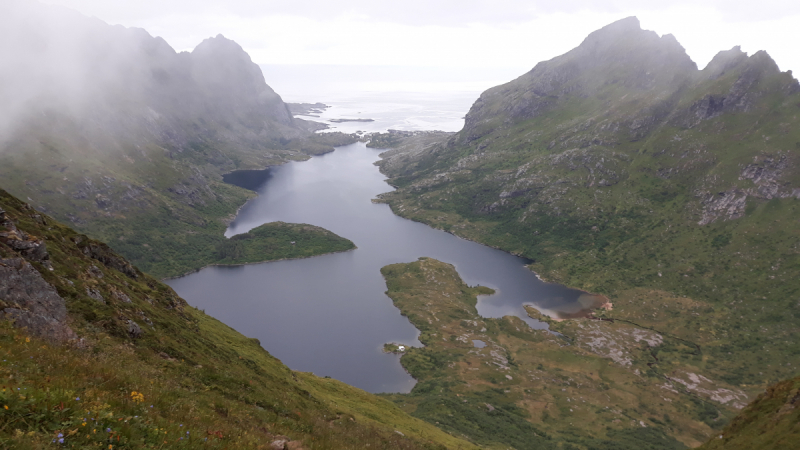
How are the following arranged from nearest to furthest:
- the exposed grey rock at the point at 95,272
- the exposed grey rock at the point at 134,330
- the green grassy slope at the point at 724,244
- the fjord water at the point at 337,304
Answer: the exposed grey rock at the point at 134,330 → the exposed grey rock at the point at 95,272 → the fjord water at the point at 337,304 → the green grassy slope at the point at 724,244

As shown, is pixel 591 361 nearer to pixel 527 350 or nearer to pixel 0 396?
pixel 527 350

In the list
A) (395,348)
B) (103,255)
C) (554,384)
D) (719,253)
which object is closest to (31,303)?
(103,255)

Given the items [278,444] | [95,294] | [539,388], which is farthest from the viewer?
[539,388]

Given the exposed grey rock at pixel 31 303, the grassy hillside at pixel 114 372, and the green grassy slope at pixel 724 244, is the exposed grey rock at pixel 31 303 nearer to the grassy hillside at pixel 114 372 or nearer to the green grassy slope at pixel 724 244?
the grassy hillside at pixel 114 372

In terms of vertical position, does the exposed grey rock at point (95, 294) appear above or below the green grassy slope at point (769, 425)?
above

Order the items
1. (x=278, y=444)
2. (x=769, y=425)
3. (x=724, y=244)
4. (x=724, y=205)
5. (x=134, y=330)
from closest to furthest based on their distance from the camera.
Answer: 1. (x=278, y=444)
2. (x=134, y=330)
3. (x=769, y=425)
4. (x=724, y=244)
5. (x=724, y=205)

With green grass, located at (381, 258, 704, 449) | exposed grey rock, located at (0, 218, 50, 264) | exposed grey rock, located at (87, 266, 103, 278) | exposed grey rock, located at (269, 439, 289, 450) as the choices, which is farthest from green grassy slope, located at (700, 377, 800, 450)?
exposed grey rock, located at (87, 266, 103, 278)

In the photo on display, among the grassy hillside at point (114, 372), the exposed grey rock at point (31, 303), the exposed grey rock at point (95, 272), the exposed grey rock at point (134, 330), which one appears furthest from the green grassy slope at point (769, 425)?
the exposed grey rock at point (95, 272)

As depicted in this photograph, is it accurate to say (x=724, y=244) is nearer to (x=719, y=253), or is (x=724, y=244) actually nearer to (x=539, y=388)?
(x=719, y=253)
